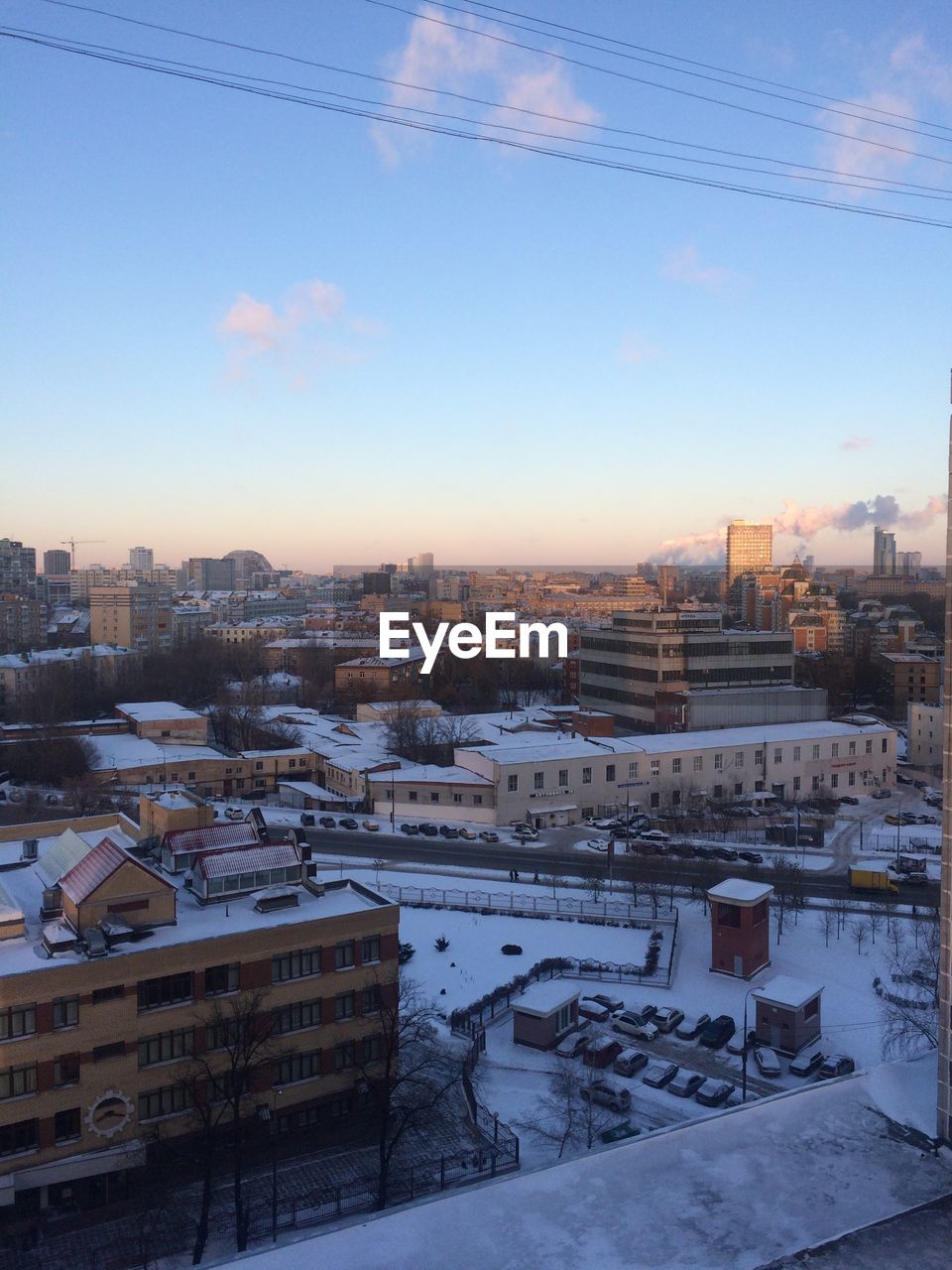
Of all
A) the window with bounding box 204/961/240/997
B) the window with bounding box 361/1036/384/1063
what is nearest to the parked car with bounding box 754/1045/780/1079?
the window with bounding box 361/1036/384/1063

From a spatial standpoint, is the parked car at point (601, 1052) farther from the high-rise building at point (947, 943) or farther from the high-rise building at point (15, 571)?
the high-rise building at point (15, 571)

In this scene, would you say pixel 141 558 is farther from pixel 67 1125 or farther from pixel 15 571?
pixel 67 1125

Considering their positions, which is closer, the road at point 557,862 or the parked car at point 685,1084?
the parked car at point 685,1084

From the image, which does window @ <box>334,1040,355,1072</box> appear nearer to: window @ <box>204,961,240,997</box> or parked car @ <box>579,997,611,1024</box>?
window @ <box>204,961,240,997</box>


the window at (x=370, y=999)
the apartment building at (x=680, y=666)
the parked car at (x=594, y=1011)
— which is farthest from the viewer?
the apartment building at (x=680, y=666)

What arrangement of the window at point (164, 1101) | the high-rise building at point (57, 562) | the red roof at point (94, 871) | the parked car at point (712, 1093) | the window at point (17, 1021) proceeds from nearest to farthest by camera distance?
the window at point (17, 1021), the window at point (164, 1101), the red roof at point (94, 871), the parked car at point (712, 1093), the high-rise building at point (57, 562)

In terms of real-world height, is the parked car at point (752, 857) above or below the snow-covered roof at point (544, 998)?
below

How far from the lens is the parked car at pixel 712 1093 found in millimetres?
10008

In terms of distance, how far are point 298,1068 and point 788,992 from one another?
5792mm

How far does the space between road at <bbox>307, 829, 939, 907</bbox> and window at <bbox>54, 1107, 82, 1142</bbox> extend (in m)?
10.5

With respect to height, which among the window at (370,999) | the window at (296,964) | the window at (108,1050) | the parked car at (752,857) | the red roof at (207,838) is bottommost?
the parked car at (752,857)

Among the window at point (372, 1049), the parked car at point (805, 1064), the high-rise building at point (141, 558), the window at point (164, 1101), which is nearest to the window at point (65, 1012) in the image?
the window at point (164, 1101)

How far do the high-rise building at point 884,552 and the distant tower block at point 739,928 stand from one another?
13179cm

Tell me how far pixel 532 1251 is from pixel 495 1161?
4338 millimetres
